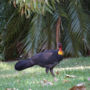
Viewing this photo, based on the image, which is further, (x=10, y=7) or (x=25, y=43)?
(x=10, y=7)

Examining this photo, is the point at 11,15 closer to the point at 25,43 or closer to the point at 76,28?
the point at 25,43

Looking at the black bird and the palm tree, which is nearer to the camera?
the black bird

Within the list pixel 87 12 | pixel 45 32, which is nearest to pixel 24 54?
pixel 45 32

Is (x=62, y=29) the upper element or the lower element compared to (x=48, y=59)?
lower

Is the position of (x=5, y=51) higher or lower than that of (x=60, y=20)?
lower

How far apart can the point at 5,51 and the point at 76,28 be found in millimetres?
3651

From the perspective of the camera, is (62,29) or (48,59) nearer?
(48,59)

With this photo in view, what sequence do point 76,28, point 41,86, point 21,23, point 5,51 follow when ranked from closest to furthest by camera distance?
point 41,86 < point 76,28 < point 21,23 < point 5,51

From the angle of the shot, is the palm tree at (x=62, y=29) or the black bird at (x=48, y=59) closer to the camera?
the black bird at (x=48, y=59)

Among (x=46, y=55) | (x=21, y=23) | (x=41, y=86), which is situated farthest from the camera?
(x=21, y=23)

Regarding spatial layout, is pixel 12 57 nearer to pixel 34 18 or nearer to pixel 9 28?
pixel 9 28

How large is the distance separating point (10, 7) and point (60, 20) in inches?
101

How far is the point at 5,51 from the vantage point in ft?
43.8

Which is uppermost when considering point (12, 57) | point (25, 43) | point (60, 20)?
point (60, 20)
